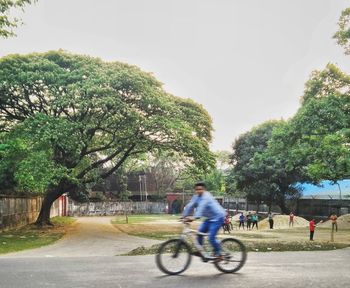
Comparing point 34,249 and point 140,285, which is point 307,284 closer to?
point 140,285

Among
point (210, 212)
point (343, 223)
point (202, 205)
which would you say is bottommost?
point (343, 223)

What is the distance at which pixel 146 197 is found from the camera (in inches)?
3226

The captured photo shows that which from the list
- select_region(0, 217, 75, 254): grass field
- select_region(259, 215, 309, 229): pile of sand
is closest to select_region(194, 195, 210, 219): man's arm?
select_region(0, 217, 75, 254): grass field

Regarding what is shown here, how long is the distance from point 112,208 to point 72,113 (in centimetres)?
4110

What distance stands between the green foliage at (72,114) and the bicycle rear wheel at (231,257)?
1863cm

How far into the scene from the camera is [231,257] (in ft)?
29.0

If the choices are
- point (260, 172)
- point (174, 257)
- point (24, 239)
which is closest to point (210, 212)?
point (174, 257)

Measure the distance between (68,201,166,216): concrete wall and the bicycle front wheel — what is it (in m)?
57.0

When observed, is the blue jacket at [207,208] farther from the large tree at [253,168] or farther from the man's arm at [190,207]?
the large tree at [253,168]

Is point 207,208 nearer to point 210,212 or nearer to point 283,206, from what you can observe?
point 210,212

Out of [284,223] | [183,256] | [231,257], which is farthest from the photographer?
[284,223]

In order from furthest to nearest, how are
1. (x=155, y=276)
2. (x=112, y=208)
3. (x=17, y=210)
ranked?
(x=112, y=208)
(x=17, y=210)
(x=155, y=276)

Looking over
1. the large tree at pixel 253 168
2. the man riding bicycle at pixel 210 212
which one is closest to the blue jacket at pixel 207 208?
the man riding bicycle at pixel 210 212

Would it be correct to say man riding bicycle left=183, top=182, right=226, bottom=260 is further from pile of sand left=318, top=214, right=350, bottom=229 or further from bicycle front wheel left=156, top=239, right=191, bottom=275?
pile of sand left=318, top=214, right=350, bottom=229
